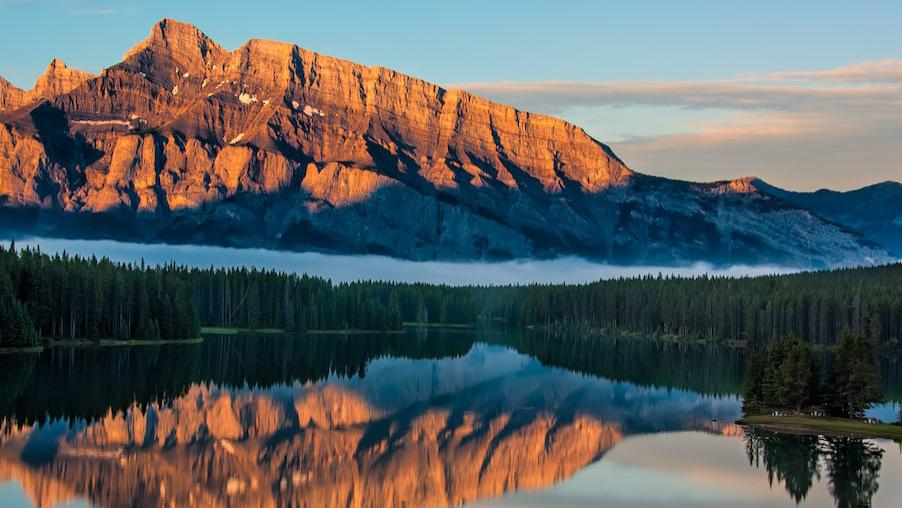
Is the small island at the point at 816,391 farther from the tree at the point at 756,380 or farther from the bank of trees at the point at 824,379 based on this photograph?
the tree at the point at 756,380

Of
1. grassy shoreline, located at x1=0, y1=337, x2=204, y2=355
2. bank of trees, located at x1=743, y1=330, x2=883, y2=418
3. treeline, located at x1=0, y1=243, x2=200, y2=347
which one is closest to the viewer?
bank of trees, located at x1=743, y1=330, x2=883, y2=418

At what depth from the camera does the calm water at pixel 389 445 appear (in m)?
73.2

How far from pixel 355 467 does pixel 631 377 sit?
8714 cm

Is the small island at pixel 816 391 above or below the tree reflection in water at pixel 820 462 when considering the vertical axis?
above

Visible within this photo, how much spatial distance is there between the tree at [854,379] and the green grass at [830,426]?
2618mm

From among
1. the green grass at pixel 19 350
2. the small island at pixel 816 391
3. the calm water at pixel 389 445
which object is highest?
the small island at pixel 816 391

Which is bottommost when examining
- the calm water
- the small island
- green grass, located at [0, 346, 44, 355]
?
the calm water

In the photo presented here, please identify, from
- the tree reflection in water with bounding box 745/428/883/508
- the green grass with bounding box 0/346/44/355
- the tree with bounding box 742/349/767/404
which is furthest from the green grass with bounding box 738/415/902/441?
the green grass with bounding box 0/346/44/355

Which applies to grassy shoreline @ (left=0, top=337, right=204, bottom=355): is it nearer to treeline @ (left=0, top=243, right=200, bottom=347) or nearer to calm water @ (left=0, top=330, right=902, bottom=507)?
treeline @ (left=0, top=243, right=200, bottom=347)

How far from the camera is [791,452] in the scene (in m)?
87.3

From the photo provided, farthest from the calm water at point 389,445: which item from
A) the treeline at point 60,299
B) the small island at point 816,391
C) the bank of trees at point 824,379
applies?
the treeline at point 60,299

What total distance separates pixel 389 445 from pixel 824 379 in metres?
44.2

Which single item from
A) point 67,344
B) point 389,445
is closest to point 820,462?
point 389,445

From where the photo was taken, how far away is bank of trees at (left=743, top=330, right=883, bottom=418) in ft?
339
